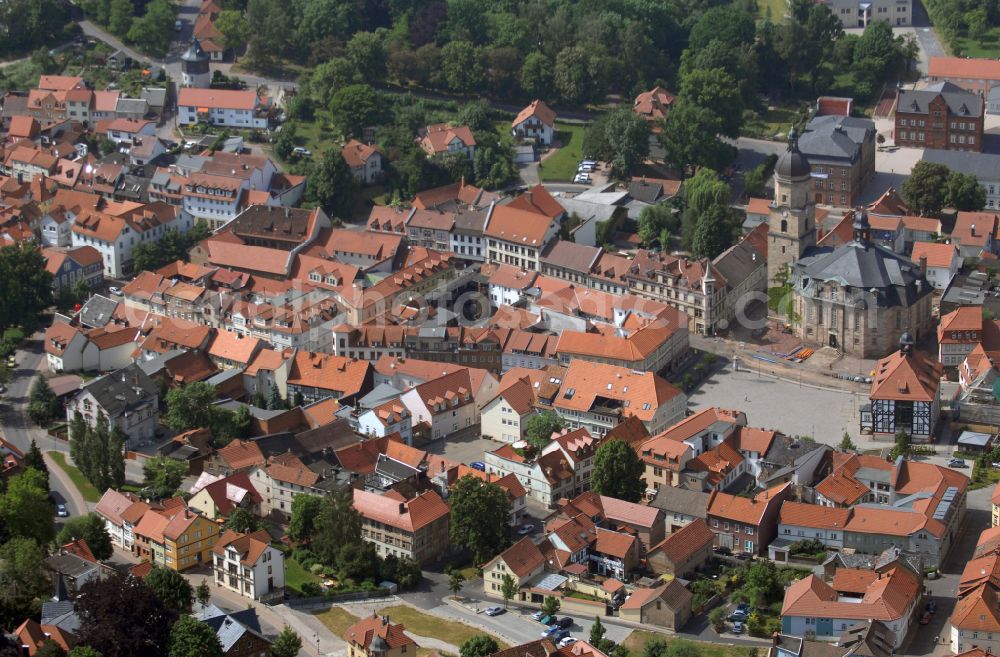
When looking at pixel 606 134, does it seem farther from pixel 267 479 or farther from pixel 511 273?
pixel 267 479

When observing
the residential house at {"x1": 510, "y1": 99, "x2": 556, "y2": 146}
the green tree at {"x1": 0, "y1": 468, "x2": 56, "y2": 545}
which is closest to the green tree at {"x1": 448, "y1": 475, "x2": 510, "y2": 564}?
the green tree at {"x1": 0, "y1": 468, "x2": 56, "y2": 545}

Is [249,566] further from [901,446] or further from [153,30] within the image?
[153,30]

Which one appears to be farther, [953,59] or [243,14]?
[243,14]

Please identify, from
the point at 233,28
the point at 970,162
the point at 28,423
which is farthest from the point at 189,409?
the point at 233,28

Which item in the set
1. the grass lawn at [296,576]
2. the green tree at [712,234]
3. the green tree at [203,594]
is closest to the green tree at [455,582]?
the grass lawn at [296,576]

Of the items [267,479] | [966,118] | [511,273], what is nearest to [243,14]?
[511,273]

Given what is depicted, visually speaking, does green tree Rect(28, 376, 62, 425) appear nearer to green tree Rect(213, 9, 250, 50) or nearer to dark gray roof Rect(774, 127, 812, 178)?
dark gray roof Rect(774, 127, 812, 178)

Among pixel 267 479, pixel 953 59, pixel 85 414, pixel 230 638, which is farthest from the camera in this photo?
pixel 953 59
